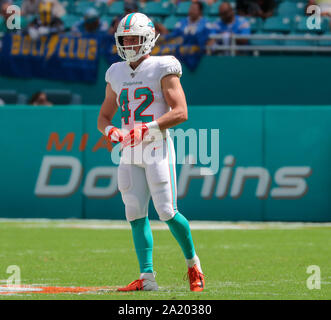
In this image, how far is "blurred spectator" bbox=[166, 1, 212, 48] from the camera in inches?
541

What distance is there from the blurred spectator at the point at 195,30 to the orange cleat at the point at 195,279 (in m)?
8.11

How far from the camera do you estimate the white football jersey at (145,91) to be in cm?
606

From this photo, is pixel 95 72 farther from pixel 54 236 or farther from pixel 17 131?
pixel 54 236

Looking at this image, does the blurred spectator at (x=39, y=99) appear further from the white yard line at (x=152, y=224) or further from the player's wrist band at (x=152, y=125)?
the player's wrist band at (x=152, y=125)

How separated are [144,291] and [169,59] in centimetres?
158

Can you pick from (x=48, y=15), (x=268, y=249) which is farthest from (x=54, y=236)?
(x=48, y=15)

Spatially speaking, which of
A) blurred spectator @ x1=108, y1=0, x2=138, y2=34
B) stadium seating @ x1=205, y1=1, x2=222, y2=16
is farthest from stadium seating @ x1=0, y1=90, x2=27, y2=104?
stadium seating @ x1=205, y1=1, x2=222, y2=16

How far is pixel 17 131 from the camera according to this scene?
12742mm

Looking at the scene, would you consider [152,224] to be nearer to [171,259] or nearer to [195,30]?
[195,30]

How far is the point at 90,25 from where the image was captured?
1438 centimetres

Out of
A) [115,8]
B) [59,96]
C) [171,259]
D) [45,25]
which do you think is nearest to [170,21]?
→ [115,8]

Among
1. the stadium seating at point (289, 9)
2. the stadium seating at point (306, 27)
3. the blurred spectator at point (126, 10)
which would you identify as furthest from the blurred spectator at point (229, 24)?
the stadium seating at point (289, 9)

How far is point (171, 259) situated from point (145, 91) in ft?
8.44

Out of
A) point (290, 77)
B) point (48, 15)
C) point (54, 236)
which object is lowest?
point (54, 236)
